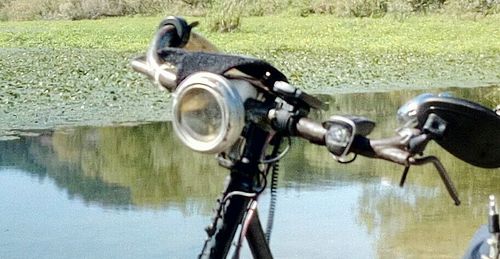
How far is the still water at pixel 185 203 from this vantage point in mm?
5352

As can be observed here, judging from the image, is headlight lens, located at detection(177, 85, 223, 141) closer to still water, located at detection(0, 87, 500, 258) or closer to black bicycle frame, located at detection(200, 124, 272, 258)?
black bicycle frame, located at detection(200, 124, 272, 258)

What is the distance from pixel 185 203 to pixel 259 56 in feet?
38.6

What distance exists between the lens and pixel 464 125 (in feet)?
4.10

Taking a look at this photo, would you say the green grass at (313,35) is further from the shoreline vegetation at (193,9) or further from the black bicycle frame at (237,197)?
the black bicycle frame at (237,197)

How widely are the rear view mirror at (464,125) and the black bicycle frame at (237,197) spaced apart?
0.26 meters

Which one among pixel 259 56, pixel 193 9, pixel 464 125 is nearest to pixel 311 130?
pixel 464 125

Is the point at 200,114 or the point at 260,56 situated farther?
the point at 260,56

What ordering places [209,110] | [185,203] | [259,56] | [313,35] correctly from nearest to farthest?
[209,110] → [185,203] → [259,56] → [313,35]

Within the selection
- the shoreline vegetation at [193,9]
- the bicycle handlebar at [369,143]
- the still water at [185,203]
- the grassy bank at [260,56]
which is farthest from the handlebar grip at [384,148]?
the shoreline vegetation at [193,9]

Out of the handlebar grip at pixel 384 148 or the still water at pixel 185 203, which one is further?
the still water at pixel 185 203

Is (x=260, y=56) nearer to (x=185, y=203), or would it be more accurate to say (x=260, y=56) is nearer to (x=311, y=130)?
(x=185, y=203)

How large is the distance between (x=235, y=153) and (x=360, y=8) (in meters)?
25.6

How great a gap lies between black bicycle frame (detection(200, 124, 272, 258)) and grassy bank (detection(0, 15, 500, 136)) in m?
8.78

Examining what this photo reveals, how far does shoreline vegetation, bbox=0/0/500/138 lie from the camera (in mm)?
11664
